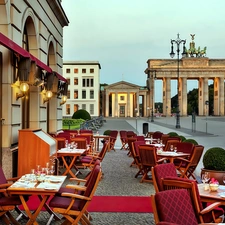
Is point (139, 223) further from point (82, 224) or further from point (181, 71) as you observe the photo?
point (181, 71)

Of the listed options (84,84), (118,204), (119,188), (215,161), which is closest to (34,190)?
(118,204)

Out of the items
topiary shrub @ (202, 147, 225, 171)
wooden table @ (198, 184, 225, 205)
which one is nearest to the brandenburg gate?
topiary shrub @ (202, 147, 225, 171)

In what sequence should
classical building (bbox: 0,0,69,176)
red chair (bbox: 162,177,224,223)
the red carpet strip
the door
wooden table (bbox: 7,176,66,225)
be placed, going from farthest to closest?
the door, classical building (bbox: 0,0,69,176), the red carpet strip, wooden table (bbox: 7,176,66,225), red chair (bbox: 162,177,224,223)

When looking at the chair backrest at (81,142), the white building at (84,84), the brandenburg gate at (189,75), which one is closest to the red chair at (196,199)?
the chair backrest at (81,142)

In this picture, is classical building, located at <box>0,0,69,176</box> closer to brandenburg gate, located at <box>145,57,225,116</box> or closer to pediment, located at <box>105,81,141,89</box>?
pediment, located at <box>105,81,141,89</box>

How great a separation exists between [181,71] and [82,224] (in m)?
112

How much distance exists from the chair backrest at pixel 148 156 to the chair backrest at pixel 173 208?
5998 millimetres

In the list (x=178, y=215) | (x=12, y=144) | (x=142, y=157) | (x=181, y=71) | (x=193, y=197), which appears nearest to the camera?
(x=178, y=215)

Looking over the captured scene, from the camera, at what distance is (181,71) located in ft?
377

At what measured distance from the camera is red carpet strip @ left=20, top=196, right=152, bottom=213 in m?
7.89

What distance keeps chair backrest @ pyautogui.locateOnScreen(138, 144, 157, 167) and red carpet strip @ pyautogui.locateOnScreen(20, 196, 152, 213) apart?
85.0 inches

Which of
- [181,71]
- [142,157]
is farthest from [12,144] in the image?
[181,71]

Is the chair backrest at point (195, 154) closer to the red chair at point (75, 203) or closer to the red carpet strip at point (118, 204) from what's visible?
the red carpet strip at point (118, 204)

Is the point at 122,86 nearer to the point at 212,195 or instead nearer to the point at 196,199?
the point at 212,195
